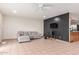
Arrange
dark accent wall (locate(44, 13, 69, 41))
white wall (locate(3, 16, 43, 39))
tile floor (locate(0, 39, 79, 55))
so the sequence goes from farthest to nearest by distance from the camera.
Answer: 1. dark accent wall (locate(44, 13, 69, 41))
2. white wall (locate(3, 16, 43, 39))
3. tile floor (locate(0, 39, 79, 55))

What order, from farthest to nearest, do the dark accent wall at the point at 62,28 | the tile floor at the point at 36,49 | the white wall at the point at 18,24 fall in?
the dark accent wall at the point at 62,28 < the white wall at the point at 18,24 < the tile floor at the point at 36,49

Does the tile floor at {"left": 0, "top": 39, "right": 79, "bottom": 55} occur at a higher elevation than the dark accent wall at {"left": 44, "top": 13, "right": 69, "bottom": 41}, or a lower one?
lower

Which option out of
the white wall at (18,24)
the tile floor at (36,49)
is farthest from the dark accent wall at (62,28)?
the white wall at (18,24)

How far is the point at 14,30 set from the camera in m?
4.07

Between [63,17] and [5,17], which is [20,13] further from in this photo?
[63,17]

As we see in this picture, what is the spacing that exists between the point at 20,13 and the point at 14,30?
94 centimetres

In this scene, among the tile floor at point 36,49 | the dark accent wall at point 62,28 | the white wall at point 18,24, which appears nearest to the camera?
the tile floor at point 36,49

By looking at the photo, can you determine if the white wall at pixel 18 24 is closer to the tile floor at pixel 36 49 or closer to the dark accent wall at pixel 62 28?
the tile floor at pixel 36 49

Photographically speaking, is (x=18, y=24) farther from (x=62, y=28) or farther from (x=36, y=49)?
(x=62, y=28)

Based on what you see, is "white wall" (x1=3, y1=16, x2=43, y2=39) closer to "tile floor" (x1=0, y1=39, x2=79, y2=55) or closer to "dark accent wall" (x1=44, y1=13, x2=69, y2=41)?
"tile floor" (x1=0, y1=39, x2=79, y2=55)

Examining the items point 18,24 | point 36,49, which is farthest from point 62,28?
point 18,24

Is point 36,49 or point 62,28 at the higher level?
point 62,28

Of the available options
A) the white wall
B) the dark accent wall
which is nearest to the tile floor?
the white wall
